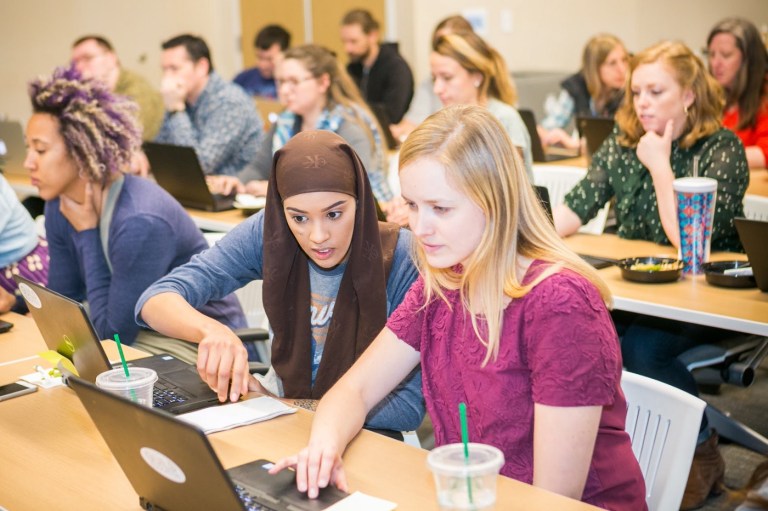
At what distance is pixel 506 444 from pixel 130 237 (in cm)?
135

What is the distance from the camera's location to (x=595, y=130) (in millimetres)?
4168

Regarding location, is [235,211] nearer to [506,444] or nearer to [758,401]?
[758,401]

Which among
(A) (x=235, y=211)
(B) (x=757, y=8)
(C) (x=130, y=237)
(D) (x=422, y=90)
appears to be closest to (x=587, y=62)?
(D) (x=422, y=90)

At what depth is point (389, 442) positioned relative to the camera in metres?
1.65

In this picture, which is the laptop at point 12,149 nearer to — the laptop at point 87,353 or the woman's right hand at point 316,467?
the laptop at point 87,353

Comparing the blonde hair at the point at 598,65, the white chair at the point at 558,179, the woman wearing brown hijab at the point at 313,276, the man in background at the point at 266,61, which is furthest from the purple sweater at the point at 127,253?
the man in background at the point at 266,61

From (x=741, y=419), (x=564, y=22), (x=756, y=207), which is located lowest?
(x=741, y=419)

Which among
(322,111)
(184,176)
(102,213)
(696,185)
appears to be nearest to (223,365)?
(102,213)

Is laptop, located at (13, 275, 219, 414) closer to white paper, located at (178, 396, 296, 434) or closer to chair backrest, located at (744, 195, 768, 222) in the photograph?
white paper, located at (178, 396, 296, 434)

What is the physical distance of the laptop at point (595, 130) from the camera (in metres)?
4.11

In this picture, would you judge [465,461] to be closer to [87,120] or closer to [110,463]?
[110,463]

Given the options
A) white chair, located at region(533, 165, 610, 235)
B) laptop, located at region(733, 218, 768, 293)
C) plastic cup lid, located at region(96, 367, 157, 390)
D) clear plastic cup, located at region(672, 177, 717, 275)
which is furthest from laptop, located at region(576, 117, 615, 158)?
plastic cup lid, located at region(96, 367, 157, 390)

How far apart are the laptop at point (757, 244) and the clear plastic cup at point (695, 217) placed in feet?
0.49

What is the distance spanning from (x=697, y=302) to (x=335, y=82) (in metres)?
2.10
